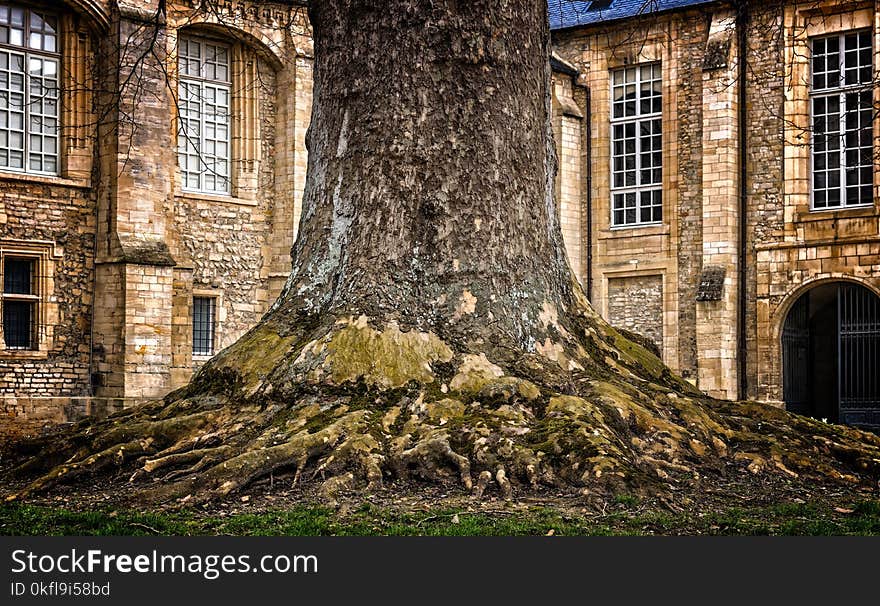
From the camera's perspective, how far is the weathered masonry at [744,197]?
24359 millimetres

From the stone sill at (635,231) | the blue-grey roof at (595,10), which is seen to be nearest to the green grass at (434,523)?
the stone sill at (635,231)

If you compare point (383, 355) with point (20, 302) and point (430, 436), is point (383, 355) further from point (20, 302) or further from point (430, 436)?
point (20, 302)

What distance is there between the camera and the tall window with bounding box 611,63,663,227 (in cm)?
2712

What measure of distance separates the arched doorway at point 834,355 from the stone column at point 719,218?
123cm

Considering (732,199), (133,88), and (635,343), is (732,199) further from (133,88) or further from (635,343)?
(635,343)

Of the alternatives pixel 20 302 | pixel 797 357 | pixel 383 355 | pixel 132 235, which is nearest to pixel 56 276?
pixel 20 302

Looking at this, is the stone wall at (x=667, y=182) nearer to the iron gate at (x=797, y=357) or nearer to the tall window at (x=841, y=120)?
the iron gate at (x=797, y=357)

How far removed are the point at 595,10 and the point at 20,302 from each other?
47.2 feet

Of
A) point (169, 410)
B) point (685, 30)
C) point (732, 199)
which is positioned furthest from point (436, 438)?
point (685, 30)

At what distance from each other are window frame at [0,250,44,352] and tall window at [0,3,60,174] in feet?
4.68

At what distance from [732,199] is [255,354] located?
1745 centimetres

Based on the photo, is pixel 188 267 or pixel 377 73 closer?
pixel 377 73

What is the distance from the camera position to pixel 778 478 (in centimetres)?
905

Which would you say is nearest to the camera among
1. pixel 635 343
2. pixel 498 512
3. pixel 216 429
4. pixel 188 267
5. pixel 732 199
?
pixel 498 512
